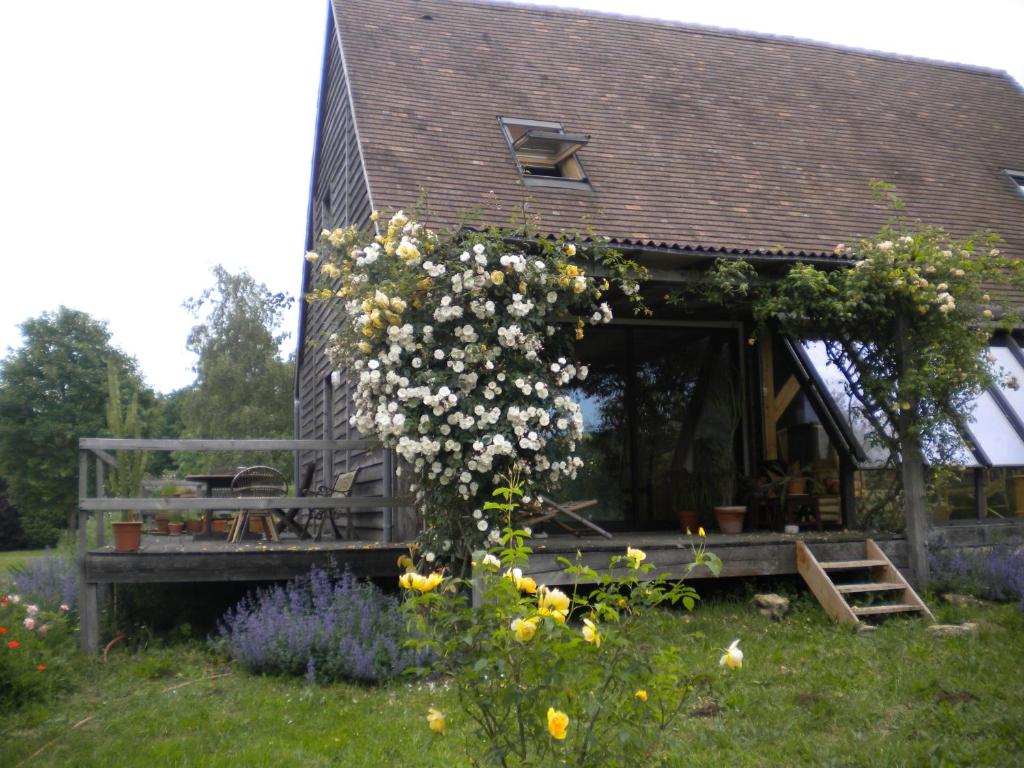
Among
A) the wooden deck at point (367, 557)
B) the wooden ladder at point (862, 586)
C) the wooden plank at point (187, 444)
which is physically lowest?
the wooden ladder at point (862, 586)

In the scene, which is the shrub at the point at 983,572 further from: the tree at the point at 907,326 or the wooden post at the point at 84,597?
the wooden post at the point at 84,597

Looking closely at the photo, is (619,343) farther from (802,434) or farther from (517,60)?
(517,60)

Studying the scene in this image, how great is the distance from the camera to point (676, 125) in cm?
1120

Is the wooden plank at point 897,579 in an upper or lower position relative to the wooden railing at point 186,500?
lower

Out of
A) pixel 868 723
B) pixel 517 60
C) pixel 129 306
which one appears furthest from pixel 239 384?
pixel 868 723

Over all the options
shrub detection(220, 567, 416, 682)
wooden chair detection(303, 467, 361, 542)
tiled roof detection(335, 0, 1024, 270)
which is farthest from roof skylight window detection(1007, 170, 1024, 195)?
shrub detection(220, 567, 416, 682)

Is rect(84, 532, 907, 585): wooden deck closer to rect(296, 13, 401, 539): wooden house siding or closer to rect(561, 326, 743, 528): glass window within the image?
rect(296, 13, 401, 539): wooden house siding

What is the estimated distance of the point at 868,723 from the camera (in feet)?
15.5

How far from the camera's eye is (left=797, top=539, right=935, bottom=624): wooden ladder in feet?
22.8

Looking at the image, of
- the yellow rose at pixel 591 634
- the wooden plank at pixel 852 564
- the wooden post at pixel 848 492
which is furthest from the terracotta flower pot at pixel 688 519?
the yellow rose at pixel 591 634

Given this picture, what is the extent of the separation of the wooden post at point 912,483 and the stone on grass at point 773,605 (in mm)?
1347

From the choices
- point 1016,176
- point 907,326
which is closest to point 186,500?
point 907,326

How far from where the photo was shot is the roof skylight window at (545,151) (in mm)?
9445

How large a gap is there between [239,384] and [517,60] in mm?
19511
